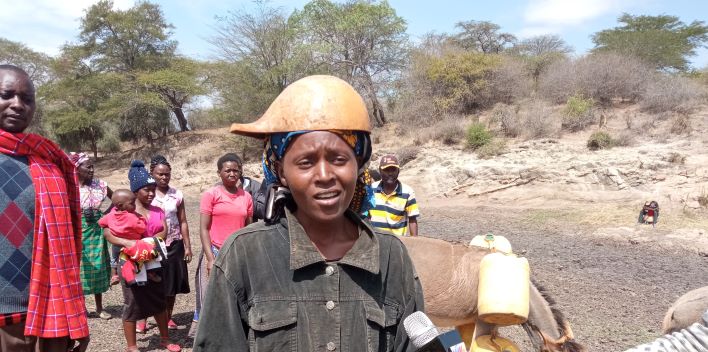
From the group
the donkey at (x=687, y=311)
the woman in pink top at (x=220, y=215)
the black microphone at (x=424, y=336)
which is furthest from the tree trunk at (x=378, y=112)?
the black microphone at (x=424, y=336)

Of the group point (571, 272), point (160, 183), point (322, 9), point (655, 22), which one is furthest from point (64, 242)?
point (655, 22)

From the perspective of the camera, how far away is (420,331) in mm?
1260

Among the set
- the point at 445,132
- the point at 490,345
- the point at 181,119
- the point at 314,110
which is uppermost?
the point at 181,119

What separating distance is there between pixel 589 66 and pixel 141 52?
2506 cm

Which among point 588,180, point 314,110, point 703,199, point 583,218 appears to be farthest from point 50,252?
point 588,180

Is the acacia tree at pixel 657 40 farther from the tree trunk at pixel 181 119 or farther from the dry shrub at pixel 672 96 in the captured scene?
the tree trunk at pixel 181 119

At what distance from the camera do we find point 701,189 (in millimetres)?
11000

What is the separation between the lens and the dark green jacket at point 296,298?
4.47 feet

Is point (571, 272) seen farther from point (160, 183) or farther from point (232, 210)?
point (160, 183)

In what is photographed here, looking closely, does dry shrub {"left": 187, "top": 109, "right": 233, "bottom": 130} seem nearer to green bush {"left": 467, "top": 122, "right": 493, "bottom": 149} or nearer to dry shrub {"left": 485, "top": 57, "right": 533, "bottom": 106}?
dry shrub {"left": 485, "top": 57, "right": 533, "bottom": 106}

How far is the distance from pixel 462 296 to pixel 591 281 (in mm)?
3921

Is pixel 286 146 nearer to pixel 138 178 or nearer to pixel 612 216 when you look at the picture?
pixel 138 178

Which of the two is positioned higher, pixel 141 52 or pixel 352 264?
pixel 141 52

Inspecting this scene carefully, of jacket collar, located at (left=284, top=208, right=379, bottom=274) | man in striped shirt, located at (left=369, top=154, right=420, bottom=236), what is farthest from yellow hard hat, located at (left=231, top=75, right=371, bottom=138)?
man in striped shirt, located at (left=369, top=154, right=420, bottom=236)
